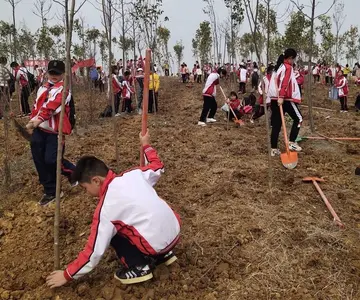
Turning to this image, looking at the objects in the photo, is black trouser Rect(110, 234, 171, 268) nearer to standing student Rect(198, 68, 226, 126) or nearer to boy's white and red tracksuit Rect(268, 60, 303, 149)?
boy's white and red tracksuit Rect(268, 60, 303, 149)

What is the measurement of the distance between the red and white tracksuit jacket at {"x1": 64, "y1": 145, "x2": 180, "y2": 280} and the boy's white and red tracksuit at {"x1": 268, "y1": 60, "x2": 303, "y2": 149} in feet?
11.5

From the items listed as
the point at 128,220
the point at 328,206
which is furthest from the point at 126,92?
the point at 128,220

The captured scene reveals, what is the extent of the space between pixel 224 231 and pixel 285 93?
2.87 metres

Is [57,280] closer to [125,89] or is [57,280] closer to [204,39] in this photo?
[125,89]

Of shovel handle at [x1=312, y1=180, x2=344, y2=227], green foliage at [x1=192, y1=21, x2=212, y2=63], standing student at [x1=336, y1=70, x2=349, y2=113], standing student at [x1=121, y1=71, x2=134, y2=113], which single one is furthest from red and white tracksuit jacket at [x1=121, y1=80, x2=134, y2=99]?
green foliage at [x1=192, y1=21, x2=212, y2=63]

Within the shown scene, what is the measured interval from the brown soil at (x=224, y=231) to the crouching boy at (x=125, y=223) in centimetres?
21

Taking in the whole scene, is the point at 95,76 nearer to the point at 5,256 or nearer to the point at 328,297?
the point at 5,256

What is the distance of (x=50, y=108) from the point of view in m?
3.71

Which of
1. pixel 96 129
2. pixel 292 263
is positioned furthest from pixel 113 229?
pixel 96 129

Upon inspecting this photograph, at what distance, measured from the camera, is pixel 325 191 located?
14.0 feet

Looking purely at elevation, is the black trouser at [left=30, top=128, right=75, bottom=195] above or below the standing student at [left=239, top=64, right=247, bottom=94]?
below

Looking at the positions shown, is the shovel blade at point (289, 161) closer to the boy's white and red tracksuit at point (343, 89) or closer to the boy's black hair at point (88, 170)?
the boy's black hair at point (88, 170)

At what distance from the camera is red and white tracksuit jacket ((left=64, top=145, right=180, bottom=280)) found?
2.28m

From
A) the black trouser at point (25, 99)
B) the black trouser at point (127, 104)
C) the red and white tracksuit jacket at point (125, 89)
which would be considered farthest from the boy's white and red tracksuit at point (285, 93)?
the black trouser at point (25, 99)
